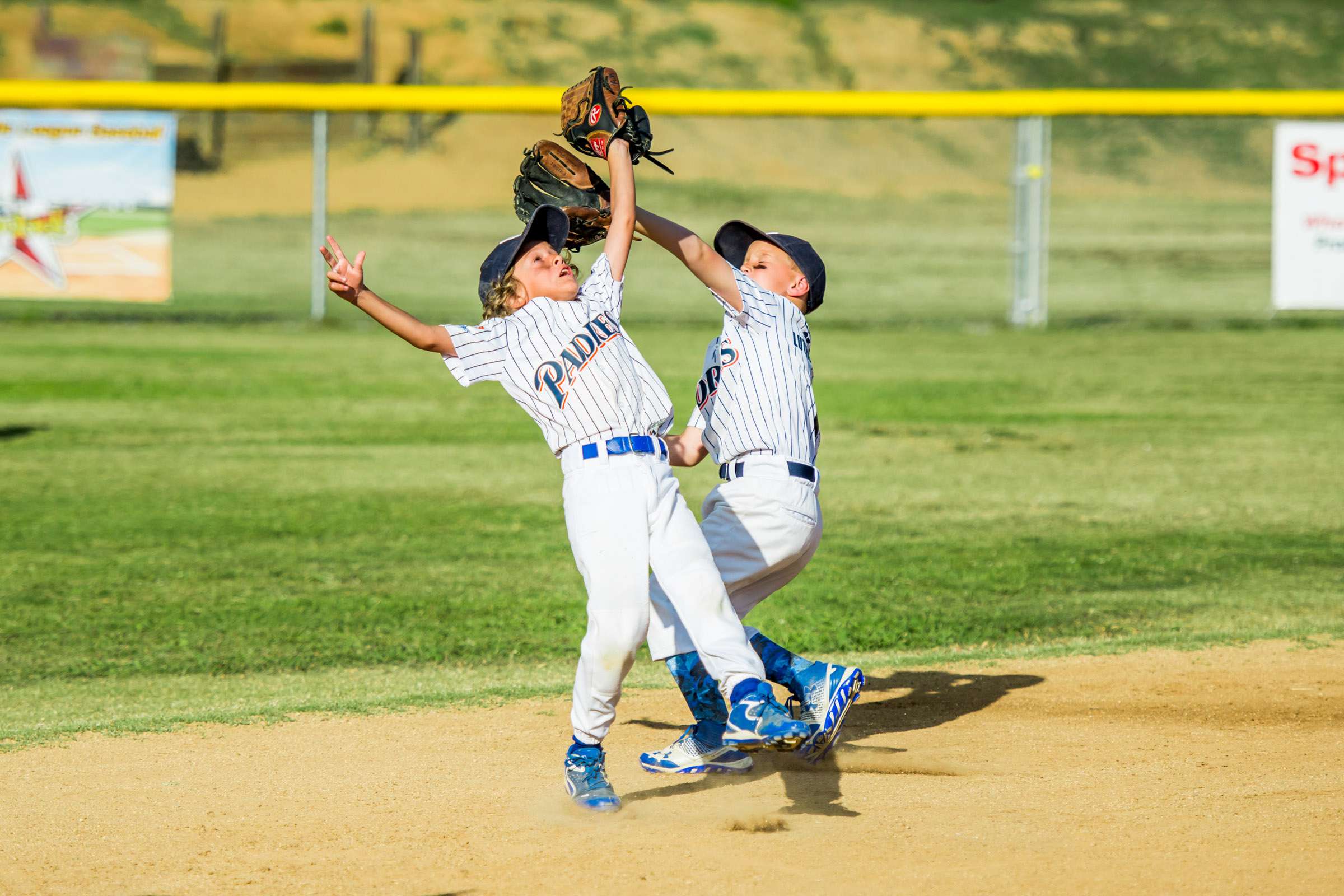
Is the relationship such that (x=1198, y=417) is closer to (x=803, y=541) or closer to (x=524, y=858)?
(x=803, y=541)

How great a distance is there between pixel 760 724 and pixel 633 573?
17.8 inches

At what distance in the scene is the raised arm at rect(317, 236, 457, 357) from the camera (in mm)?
3717

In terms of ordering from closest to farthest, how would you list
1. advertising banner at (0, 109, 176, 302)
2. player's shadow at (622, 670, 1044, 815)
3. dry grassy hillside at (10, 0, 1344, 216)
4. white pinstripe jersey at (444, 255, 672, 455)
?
white pinstripe jersey at (444, 255, 672, 455) < player's shadow at (622, 670, 1044, 815) < advertising banner at (0, 109, 176, 302) < dry grassy hillside at (10, 0, 1344, 216)

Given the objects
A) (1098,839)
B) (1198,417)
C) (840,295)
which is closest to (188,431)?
(1198,417)

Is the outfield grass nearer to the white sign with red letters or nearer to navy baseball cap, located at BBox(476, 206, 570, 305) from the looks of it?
the white sign with red letters

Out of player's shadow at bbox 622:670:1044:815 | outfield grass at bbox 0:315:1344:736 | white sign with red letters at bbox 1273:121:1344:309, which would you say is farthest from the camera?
white sign with red letters at bbox 1273:121:1344:309

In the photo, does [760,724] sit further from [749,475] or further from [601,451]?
[749,475]

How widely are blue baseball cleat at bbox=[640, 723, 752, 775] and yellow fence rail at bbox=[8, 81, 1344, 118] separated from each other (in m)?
10.7

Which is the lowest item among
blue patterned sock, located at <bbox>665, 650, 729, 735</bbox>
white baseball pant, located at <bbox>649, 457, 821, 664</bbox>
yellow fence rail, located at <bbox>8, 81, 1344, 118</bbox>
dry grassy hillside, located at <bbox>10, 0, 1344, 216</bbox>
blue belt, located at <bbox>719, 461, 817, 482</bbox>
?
blue patterned sock, located at <bbox>665, 650, 729, 735</bbox>

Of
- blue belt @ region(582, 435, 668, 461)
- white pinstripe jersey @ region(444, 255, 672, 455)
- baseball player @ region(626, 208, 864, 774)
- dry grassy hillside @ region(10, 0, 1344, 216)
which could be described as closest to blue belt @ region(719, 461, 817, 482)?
baseball player @ region(626, 208, 864, 774)

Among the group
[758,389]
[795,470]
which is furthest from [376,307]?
[795,470]

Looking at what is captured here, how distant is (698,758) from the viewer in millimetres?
4168

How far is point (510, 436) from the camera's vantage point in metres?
10.5

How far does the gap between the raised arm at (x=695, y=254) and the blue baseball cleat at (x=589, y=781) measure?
1247 millimetres
